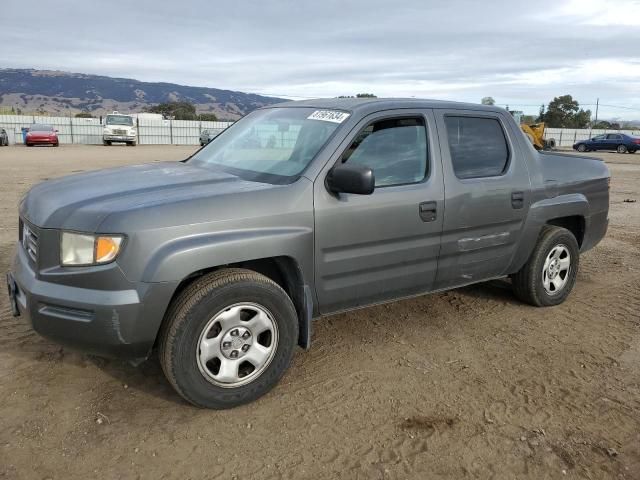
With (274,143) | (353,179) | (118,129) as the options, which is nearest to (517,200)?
(353,179)

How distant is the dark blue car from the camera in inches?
1428

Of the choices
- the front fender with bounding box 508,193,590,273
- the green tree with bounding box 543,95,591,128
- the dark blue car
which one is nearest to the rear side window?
the front fender with bounding box 508,193,590,273

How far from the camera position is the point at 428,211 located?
371 centimetres

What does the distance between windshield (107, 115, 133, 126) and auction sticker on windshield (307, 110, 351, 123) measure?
3717cm

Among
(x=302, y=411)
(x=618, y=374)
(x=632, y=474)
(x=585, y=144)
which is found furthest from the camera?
(x=585, y=144)

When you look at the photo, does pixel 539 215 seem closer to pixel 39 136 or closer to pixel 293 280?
pixel 293 280

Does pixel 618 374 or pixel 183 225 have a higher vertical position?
pixel 183 225

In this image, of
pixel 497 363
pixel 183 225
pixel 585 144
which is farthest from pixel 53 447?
pixel 585 144

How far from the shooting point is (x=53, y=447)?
271 centimetres

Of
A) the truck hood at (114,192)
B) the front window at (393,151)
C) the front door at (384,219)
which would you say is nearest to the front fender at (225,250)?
the front door at (384,219)

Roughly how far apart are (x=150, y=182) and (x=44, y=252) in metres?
0.76

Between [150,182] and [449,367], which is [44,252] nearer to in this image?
[150,182]

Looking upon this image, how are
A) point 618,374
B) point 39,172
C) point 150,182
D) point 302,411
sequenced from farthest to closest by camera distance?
point 39,172 < point 618,374 < point 150,182 < point 302,411

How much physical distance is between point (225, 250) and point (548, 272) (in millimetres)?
3155
